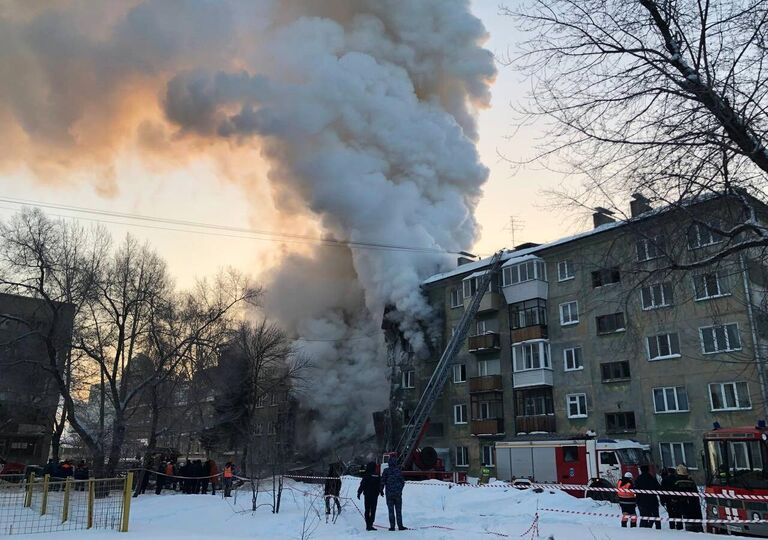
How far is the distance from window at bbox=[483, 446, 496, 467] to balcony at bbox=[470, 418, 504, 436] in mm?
1099

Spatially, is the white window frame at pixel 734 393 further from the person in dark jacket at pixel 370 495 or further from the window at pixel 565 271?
the person in dark jacket at pixel 370 495

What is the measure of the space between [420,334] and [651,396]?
654 inches

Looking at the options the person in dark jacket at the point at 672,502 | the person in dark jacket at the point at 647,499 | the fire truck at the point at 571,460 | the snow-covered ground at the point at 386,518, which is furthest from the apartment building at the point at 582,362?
the person in dark jacket at the point at 647,499

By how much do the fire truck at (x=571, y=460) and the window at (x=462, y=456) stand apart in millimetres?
10434

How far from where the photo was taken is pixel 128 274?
1261 inches

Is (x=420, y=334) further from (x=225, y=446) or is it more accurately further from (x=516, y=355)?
(x=225, y=446)

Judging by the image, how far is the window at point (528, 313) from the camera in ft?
118

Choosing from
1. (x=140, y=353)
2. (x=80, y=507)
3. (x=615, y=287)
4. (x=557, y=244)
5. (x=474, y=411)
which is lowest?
(x=80, y=507)

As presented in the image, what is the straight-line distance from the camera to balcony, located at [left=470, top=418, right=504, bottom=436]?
36.2 meters

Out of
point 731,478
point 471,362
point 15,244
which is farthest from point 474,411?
point 15,244

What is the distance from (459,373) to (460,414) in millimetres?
2726

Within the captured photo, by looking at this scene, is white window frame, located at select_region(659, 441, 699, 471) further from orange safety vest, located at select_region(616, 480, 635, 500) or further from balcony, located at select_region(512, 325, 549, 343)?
orange safety vest, located at select_region(616, 480, 635, 500)

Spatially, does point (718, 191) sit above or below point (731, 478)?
above

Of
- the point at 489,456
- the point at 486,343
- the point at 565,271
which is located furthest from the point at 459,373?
the point at 565,271
